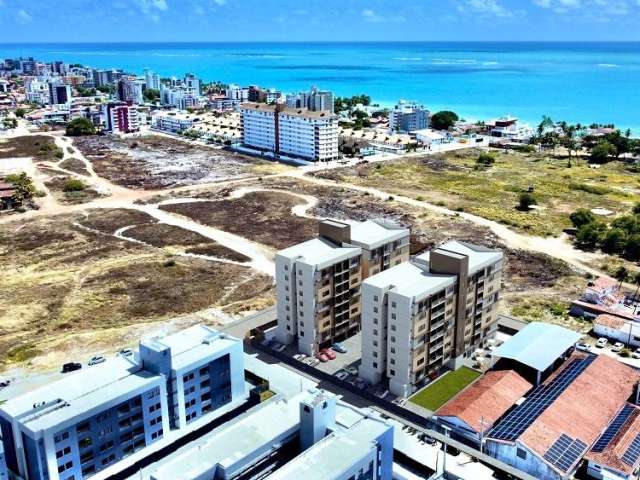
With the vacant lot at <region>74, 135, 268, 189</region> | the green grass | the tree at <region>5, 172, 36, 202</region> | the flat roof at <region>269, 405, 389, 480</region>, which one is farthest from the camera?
the vacant lot at <region>74, 135, 268, 189</region>

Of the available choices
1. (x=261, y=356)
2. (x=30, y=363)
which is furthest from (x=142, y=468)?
(x=30, y=363)

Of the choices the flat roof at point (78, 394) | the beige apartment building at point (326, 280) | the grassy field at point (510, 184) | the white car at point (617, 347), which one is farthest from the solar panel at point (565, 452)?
the grassy field at point (510, 184)

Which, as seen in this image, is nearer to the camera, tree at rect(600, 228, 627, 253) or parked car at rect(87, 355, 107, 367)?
parked car at rect(87, 355, 107, 367)

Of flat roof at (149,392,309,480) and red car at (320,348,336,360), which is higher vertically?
flat roof at (149,392,309,480)

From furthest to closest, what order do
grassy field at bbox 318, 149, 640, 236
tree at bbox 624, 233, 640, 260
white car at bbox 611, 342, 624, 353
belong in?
grassy field at bbox 318, 149, 640, 236 → tree at bbox 624, 233, 640, 260 → white car at bbox 611, 342, 624, 353

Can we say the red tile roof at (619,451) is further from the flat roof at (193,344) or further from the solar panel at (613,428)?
the flat roof at (193,344)

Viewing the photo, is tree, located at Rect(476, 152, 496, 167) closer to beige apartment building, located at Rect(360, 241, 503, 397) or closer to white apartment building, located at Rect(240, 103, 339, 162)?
white apartment building, located at Rect(240, 103, 339, 162)

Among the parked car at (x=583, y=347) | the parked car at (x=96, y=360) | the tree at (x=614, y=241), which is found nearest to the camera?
the parked car at (x=96, y=360)

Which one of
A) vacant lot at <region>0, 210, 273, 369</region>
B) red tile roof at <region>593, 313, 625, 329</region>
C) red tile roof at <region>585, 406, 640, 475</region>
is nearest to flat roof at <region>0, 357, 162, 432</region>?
vacant lot at <region>0, 210, 273, 369</region>
